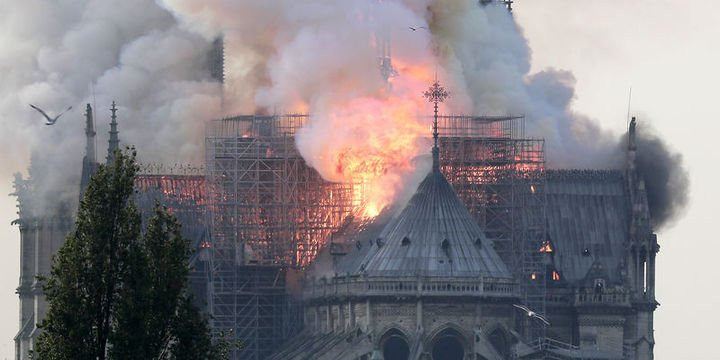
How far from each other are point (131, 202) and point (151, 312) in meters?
3.94

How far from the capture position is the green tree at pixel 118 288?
131375mm

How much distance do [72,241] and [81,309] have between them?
2412 mm

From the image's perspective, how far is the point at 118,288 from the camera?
13225 cm

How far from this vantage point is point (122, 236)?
434 feet

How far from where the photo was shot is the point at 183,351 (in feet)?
434

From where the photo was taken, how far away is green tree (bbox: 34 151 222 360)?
131375 millimetres

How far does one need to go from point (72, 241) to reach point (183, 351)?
550 centimetres

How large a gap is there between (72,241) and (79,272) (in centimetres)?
121

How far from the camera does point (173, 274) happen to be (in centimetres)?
13300

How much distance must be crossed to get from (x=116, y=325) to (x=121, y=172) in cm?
533

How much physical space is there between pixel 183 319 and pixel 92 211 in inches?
198

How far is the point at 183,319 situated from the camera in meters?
133

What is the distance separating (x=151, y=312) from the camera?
435 ft

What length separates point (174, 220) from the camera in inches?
5246
